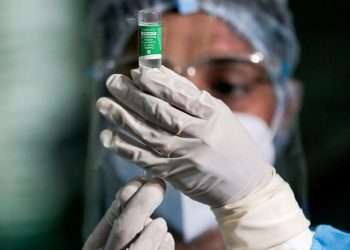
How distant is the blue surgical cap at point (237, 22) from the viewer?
163 cm

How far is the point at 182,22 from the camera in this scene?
1.62m

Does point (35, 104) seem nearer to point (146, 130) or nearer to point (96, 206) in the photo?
point (96, 206)

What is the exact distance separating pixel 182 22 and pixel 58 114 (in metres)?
0.76

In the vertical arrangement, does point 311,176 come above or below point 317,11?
below

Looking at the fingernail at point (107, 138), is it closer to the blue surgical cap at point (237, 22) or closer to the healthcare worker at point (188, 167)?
the healthcare worker at point (188, 167)

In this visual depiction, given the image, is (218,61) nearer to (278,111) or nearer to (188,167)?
(278,111)

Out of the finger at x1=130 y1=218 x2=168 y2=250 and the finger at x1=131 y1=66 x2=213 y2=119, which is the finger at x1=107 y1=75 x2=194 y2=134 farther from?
the finger at x1=130 y1=218 x2=168 y2=250

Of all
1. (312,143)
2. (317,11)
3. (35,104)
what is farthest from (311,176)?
(35,104)

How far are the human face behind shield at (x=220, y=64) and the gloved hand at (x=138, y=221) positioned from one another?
70 centimetres

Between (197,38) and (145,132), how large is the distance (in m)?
0.77

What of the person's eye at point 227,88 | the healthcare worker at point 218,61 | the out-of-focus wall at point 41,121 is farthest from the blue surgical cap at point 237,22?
the out-of-focus wall at point 41,121

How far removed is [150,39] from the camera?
2.85 feet

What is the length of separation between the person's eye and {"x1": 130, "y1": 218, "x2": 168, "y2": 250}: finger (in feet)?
2.43

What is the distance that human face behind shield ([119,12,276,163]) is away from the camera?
1.58 m
